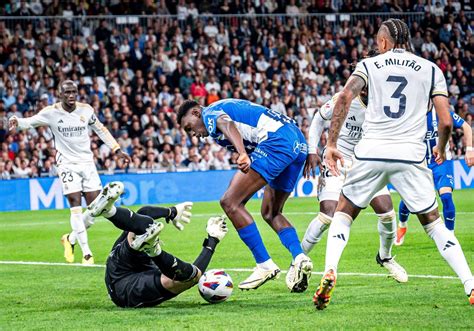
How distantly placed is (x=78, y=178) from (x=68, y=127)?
81cm

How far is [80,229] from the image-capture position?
14102 millimetres

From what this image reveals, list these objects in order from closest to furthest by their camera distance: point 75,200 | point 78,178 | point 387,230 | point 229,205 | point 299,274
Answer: point 299,274 < point 229,205 < point 387,230 < point 75,200 < point 78,178

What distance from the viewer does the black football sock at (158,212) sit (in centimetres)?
956

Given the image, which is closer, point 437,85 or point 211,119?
point 437,85

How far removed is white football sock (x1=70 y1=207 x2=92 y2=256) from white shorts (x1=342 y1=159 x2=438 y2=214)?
6412 millimetres

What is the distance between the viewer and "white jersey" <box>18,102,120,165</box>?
14703mm

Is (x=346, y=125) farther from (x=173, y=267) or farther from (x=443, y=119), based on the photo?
(x=173, y=267)

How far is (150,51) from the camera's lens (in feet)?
→ 99.3

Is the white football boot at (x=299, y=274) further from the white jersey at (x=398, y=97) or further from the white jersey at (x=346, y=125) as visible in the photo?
the white jersey at (x=398, y=97)

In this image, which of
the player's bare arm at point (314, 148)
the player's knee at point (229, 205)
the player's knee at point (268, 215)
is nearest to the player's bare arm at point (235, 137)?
the player's knee at point (229, 205)

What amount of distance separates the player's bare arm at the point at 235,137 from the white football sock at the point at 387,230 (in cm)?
221

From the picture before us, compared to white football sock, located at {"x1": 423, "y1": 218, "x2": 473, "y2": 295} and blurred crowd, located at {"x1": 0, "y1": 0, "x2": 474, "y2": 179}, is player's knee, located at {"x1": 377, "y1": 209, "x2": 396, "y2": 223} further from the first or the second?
blurred crowd, located at {"x1": 0, "y1": 0, "x2": 474, "y2": 179}

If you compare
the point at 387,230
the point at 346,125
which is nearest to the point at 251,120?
the point at 346,125

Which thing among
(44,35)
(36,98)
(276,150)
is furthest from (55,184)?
(276,150)
